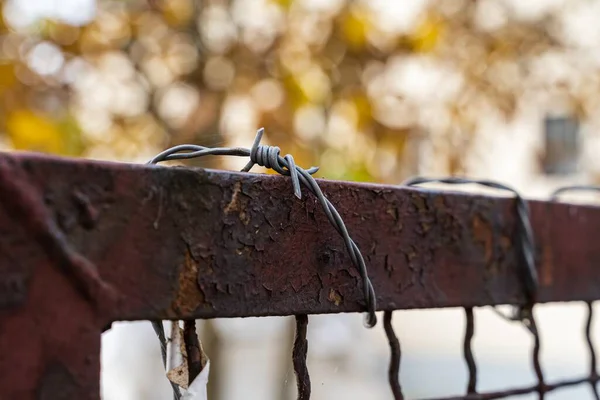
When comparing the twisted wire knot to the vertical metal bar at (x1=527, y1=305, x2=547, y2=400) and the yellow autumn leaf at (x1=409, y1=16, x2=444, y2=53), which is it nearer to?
the vertical metal bar at (x1=527, y1=305, x2=547, y2=400)

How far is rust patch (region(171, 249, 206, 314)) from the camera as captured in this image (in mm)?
576

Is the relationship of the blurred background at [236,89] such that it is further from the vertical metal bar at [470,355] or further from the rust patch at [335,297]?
the rust patch at [335,297]

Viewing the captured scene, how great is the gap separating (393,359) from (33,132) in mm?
2914

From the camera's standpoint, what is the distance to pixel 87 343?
1.70 feet

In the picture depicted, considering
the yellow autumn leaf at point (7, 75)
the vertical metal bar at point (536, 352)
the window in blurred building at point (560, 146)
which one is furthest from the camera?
the window in blurred building at point (560, 146)

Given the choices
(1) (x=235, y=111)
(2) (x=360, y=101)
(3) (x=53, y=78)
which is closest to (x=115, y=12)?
(3) (x=53, y=78)

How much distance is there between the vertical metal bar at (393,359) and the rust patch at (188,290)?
0.30m

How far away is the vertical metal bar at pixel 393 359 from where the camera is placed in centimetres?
81

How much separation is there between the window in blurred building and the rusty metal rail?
951 centimetres

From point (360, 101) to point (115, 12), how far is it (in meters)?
1.50

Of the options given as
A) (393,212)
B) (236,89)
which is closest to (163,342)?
(393,212)

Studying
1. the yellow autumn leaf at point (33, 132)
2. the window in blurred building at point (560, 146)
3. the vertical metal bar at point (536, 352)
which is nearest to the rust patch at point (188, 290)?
the vertical metal bar at point (536, 352)

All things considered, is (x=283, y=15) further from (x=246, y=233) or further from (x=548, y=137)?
(x=548, y=137)

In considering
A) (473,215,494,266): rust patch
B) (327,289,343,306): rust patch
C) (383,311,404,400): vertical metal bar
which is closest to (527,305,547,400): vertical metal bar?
(473,215,494,266): rust patch
